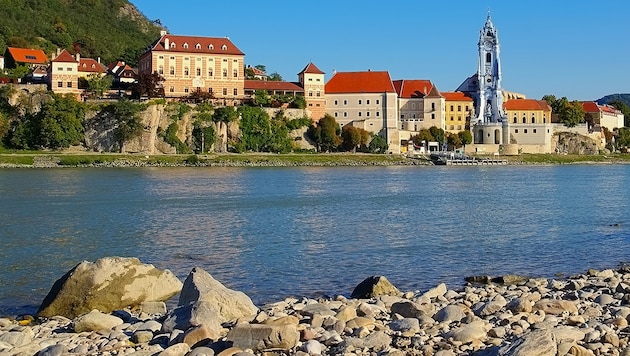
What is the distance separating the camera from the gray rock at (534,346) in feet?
22.8

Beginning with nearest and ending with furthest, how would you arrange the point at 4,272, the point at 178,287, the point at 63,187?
the point at 178,287 → the point at 4,272 → the point at 63,187

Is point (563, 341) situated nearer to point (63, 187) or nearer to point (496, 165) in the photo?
point (63, 187)

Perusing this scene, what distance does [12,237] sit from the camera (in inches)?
819

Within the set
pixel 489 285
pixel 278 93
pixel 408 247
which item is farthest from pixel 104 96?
pixel 489 285

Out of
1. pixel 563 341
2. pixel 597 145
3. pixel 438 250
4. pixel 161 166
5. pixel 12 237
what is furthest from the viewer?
pixel 597 145

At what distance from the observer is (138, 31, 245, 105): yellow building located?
78.1 m

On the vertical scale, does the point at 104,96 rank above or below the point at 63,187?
above

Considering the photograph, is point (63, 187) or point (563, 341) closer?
point (563, 341)

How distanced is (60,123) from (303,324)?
64.8m

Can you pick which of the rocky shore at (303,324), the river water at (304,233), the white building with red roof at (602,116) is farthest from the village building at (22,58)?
the rocky shore at (303,324)

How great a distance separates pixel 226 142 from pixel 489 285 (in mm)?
64606

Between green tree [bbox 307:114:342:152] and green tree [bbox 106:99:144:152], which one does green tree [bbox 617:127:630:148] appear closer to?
green tree [bbox 307:114:342:152]

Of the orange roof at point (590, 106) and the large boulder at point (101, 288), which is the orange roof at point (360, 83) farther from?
the large boulder at point (101, 288)

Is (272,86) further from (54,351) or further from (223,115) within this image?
(54,351)
